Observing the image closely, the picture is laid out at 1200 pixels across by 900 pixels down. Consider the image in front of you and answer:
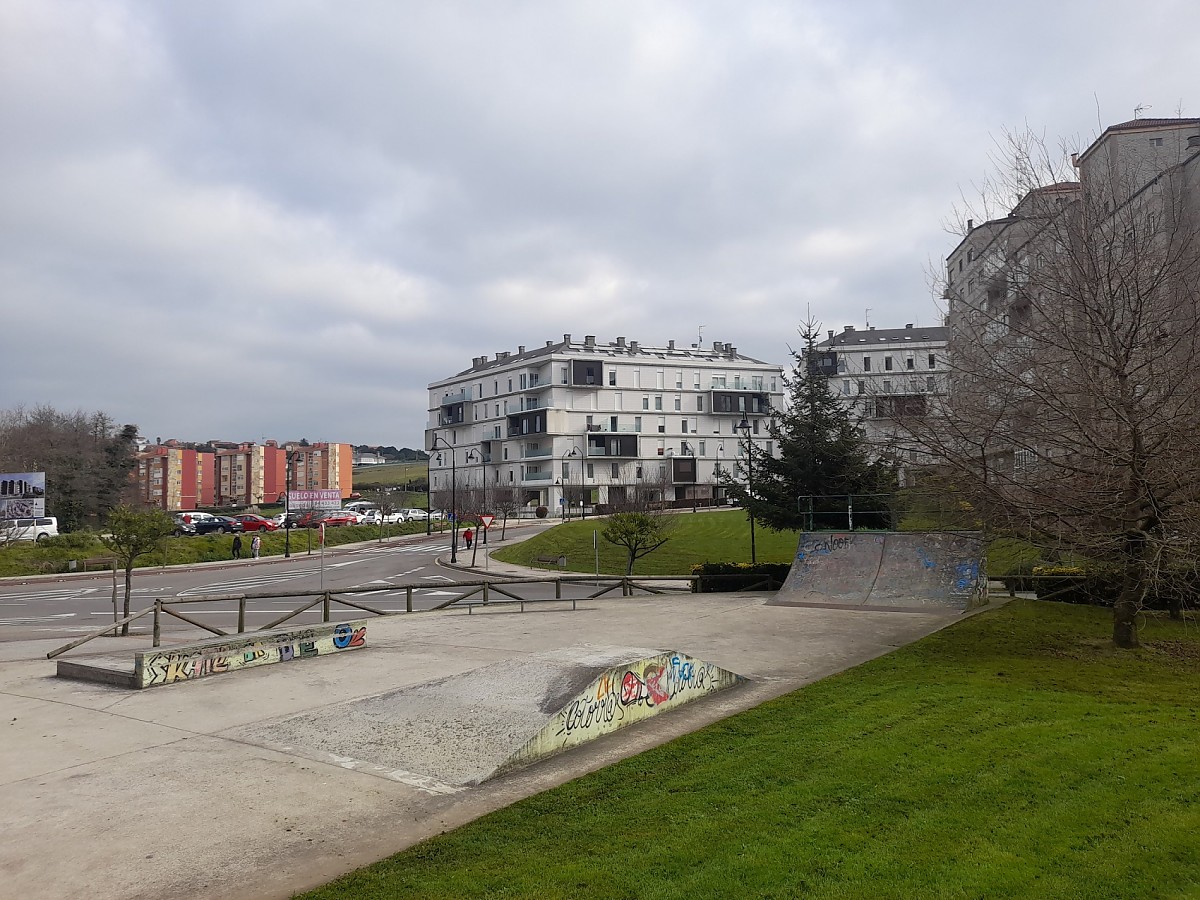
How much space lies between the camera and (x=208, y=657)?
38.4 ft

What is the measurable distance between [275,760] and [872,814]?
529 centimetres

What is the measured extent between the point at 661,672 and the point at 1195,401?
8.27 m

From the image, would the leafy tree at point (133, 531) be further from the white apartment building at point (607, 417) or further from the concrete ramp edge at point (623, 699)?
the white apartment building at point (607, 417)

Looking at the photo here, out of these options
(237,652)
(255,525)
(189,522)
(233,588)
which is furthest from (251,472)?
(237,652)

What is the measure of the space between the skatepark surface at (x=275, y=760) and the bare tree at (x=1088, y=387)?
387cm

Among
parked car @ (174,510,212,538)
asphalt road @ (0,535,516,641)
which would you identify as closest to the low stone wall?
asphalt road @ (0,535,516,641)

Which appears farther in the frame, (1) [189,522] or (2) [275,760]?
(1) [189,522]

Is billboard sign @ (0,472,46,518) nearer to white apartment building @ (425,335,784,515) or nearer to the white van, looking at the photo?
the white van

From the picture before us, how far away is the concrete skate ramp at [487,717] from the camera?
745cm

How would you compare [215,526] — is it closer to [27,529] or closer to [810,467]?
[27,529]

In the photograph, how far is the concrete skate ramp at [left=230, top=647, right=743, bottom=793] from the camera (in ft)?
24.4

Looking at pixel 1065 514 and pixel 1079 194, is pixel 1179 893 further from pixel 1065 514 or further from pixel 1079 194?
pixel 1079 194

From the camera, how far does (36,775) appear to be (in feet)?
23.4

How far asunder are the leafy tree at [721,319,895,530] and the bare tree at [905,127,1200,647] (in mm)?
14165
